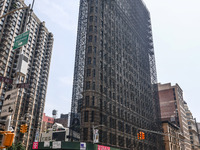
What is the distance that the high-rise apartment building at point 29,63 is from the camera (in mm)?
84438

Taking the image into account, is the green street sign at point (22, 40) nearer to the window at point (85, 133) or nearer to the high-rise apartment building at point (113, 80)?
the high-rise apartment building at point (113, 80)

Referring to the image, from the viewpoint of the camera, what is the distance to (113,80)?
5981cm

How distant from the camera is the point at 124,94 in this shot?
63.9 meters

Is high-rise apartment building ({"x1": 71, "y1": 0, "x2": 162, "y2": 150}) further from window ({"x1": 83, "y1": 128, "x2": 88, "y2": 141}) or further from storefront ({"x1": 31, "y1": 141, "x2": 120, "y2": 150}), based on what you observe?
storefront ({"x1": 31, "y1": 141, "x2": 120, "y2": 150})

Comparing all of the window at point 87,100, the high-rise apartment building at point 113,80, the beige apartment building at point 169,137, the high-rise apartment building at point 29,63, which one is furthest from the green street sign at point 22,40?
the beige apartment building at point 169,137

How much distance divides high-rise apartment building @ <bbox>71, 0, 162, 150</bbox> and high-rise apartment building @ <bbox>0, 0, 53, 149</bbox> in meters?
25.0

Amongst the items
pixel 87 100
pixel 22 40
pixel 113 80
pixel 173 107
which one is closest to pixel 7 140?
pixel 22 40

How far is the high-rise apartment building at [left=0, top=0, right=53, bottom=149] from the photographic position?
8444cm

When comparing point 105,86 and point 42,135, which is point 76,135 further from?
point 42,135

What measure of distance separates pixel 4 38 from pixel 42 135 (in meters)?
41.9

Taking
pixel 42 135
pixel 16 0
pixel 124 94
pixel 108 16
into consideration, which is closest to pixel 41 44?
pixel 16 0

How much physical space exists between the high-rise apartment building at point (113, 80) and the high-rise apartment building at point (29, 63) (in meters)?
25.0

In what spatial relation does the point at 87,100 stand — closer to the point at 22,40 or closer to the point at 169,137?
the point at 22,40

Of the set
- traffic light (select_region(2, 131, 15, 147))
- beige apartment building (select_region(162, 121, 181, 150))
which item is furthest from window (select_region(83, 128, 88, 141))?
beige apartment building (select_region(162, 121, 181, 150))
